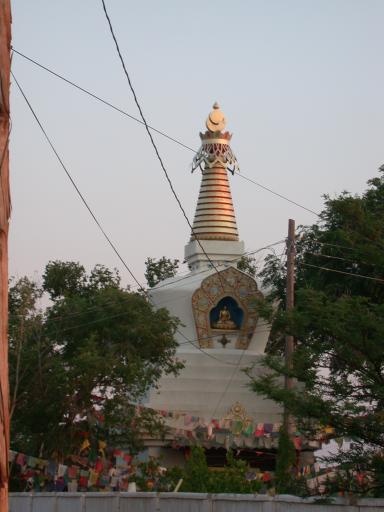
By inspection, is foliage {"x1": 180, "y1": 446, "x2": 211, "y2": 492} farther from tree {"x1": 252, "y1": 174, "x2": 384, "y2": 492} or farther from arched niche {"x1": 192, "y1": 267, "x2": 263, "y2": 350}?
arched niche {"x1": 192, "y1": 267, "x2": 263, "y2": 350}

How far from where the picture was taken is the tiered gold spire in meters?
46.2

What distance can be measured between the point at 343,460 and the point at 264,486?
9.94 m

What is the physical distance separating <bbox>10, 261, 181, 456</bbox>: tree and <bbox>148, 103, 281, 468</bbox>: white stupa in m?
2.81

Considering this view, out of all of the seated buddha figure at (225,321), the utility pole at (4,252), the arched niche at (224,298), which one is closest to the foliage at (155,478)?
the arched niche at (224,298)

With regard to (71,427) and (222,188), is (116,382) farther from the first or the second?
(222,188)

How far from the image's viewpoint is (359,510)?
57.5 ft

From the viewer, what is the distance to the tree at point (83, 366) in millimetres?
34656

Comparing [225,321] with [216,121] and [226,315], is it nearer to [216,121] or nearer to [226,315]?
[226,315]

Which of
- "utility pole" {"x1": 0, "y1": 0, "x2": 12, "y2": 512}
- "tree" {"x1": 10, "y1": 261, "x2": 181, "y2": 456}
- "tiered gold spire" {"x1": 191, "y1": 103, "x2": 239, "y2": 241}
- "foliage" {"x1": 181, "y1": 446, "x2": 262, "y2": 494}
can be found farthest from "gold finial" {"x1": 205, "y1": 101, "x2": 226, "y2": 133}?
"utility pole" {"x1": 0, "y1": 0, "x2": 12, "y2": 512}

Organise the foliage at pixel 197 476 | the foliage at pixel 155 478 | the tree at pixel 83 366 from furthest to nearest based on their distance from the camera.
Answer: the tree at pixel 83 366, the foliage at pixel 155 478, the foliage at pixel 197 476

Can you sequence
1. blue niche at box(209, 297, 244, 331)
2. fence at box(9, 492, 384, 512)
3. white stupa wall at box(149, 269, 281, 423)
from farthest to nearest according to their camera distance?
blue niche at box(209, 297, 244, 331) → white stupa wall at box(149, 269, 281, 423) → fence at box(9, 492, 384, 512)

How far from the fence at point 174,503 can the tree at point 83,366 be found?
24.2 feet

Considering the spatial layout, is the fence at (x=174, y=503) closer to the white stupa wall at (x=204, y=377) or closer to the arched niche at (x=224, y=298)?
the white stupa wall at (x=204, y=377)

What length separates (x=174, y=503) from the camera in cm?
2123
